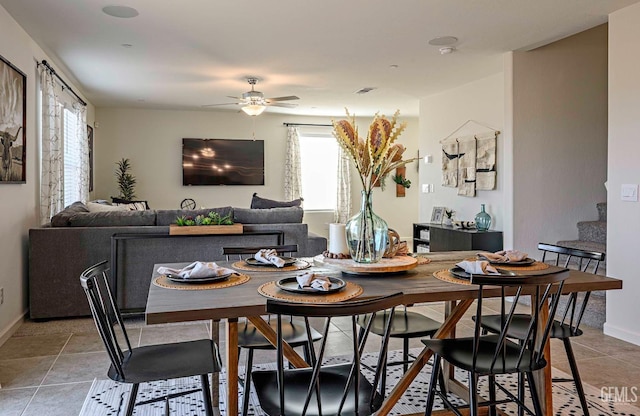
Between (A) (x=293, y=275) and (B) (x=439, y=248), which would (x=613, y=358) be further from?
(B) (x=439, y=248)

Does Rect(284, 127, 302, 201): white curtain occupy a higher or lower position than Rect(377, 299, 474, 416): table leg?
higher

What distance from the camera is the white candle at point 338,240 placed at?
7.87 ft

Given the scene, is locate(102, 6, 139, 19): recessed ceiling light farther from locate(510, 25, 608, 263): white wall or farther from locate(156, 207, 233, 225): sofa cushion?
locate(510, 25, 608, 263): white wall

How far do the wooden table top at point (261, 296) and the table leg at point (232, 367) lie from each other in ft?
0.48

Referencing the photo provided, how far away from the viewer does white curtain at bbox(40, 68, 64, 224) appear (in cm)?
462

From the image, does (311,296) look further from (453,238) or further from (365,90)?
(365,90)

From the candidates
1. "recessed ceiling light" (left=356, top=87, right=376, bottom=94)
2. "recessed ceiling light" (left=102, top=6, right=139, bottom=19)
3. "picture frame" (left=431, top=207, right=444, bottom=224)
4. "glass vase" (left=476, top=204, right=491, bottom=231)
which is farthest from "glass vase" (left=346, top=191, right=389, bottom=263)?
"picture frame" (left=431, top=207, right=444, bottom=224)

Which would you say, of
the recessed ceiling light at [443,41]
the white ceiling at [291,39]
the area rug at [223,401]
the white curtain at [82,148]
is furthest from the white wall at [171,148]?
the area rug at [223,401]

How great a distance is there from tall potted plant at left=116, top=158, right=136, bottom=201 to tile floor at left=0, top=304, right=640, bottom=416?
448 centimetres

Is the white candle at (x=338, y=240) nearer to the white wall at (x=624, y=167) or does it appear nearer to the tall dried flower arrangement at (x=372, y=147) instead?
the tall dried flower arrangement at (x=372, y=147)

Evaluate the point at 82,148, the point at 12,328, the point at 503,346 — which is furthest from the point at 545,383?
the point at 82,148

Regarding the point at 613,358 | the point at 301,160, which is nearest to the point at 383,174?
the point at 613,358

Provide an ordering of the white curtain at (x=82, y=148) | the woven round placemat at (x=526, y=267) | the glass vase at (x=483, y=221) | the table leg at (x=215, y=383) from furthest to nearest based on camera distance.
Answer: the white curtain at (x=82, y=148), the glass vase at (x=483, y=221), the table leg at (x=215, y=383), the woven round placemat at (x=526, y=267)

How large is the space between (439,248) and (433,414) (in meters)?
4.06
